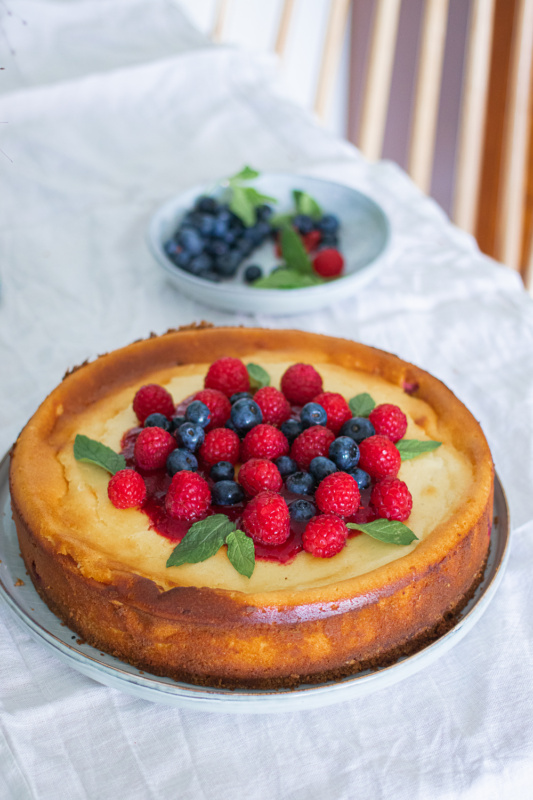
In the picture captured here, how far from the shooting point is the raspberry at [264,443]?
1.20 metres

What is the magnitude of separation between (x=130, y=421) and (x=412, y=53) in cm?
357

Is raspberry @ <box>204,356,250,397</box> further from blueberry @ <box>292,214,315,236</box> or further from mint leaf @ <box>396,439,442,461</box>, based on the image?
blueberry @ <box>292,214,315,236</box>

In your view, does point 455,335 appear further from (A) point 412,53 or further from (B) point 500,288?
(A) point 412,53

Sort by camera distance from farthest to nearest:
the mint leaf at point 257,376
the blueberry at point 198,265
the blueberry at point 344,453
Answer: the blueberry at point 198,265
the mint leaf at point 257,376
the blueberry at point 344,453

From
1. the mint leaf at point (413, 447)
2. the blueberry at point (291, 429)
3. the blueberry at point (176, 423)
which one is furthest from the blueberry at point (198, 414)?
the mint leaf at point (413, 447)

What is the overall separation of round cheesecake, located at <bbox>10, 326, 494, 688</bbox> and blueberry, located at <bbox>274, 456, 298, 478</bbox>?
147 mm

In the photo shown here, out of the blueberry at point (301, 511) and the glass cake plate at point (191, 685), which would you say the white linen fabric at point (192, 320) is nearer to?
the glass cake plate at point (191, 685)

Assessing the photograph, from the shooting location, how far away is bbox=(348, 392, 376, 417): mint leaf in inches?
52.2

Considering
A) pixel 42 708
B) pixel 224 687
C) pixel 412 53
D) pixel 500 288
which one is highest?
pixel 412 53

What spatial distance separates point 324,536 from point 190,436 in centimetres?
30

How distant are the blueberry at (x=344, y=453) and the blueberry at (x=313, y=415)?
0.08 metres

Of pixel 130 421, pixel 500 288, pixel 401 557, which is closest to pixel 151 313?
pixel 130 421

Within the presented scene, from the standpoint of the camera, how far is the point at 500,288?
2.03 m

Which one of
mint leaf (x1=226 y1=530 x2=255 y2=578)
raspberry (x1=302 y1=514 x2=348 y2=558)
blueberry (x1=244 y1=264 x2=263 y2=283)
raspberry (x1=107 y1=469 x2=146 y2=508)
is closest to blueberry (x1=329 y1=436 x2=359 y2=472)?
raspberry (x1=302 y1=514 x2=348 y2=558)
